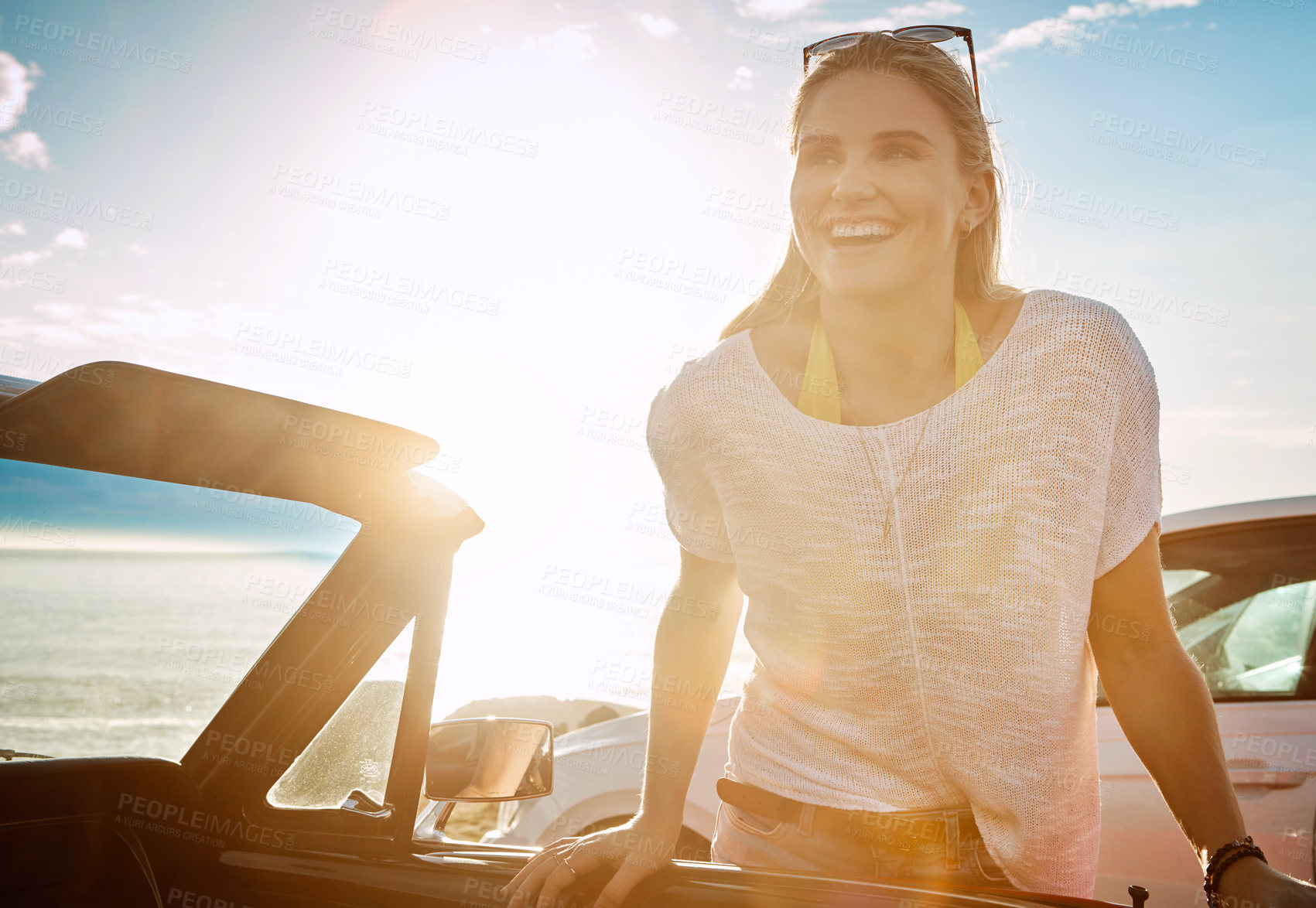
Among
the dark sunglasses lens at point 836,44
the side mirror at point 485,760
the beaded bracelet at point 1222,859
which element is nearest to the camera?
the beaded bracelet at point 1222,859

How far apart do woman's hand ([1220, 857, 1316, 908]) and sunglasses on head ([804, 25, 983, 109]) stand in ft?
4.75

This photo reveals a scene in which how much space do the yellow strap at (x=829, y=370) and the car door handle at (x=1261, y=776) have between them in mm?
1854

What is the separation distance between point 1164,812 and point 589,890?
218 centimetres

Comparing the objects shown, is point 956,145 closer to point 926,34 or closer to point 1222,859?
point 926,34

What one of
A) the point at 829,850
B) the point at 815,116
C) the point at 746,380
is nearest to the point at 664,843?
the point at 829,850

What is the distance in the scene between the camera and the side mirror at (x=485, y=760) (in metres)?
1.49

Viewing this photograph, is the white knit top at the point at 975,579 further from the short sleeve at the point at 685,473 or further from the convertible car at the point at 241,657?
the convertible car at the point at 241,657

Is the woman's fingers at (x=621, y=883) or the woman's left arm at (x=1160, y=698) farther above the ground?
the woman's left arm at (x=1160, y=698)

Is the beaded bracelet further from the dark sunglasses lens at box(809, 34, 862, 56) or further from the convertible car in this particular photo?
the dark sunglasses lens at box(809, 34, 862, 56)

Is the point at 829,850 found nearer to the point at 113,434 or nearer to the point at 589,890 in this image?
the point at 589,890

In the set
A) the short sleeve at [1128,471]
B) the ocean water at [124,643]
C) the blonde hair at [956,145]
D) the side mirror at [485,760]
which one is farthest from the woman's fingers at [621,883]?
the blonde hair at [956,145]

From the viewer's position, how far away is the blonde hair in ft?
5.51

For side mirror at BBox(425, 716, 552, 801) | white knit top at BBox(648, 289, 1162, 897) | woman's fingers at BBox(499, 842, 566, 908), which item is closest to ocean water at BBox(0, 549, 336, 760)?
side mirror at BBox(425, 716, 552, 801)

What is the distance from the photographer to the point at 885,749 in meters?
1.42
